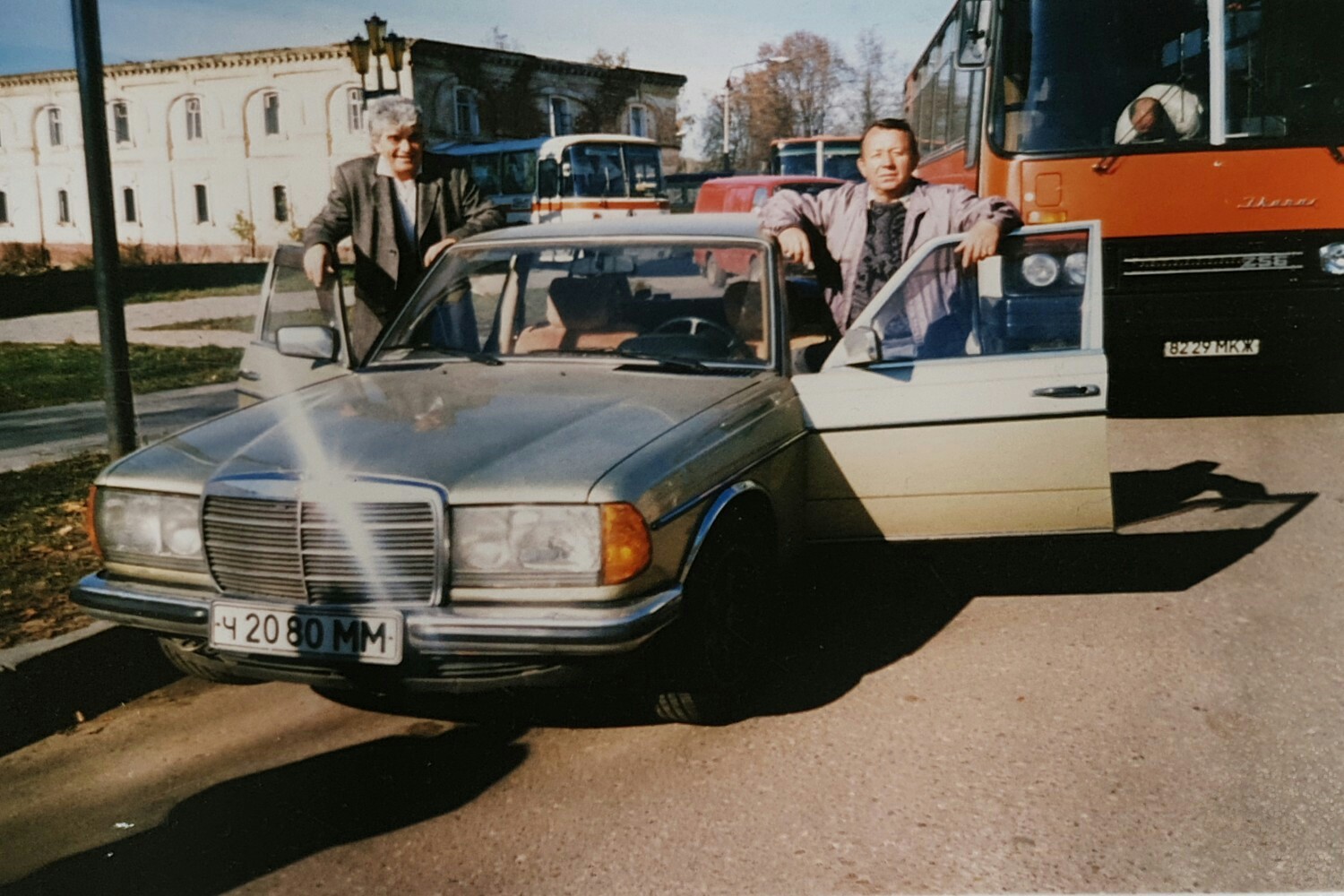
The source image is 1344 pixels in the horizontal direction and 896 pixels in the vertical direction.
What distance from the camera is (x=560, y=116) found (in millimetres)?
29062

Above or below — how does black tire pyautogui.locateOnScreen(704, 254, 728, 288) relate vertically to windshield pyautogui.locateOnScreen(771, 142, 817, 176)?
below

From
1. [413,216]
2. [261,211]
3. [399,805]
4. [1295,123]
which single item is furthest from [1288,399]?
[261,211]

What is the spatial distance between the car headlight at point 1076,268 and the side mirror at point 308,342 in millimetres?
2747

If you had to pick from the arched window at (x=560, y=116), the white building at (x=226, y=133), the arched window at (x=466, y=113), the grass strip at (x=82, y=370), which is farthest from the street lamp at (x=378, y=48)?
the arched window at (x=560, y=116)

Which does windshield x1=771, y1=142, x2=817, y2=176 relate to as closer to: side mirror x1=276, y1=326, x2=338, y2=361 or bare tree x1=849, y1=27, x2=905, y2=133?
bare tree x1=849, y1=27, x2=905, y2=133

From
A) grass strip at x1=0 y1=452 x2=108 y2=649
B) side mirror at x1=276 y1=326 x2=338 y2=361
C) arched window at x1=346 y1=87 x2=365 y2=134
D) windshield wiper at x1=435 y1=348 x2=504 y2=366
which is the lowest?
grass strip at x1=0 y1=452 x2=108 y2=649

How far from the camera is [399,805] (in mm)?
3465

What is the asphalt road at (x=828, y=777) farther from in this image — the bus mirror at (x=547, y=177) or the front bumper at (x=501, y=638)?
the bus mirror at (x=547, y=177)

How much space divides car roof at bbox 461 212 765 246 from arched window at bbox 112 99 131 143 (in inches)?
1504

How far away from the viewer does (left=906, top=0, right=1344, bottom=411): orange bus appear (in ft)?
25.9

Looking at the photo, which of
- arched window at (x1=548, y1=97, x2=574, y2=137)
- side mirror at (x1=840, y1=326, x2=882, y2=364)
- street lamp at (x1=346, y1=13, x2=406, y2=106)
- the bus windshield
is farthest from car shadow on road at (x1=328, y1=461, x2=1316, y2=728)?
the bus windshield

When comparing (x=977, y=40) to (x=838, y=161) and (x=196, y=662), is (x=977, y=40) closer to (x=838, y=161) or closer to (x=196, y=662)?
(x=196, y=662)

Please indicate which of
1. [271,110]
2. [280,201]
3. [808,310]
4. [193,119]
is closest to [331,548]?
[808,310]

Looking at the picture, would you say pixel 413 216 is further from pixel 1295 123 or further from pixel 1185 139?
pixel 1295 123
